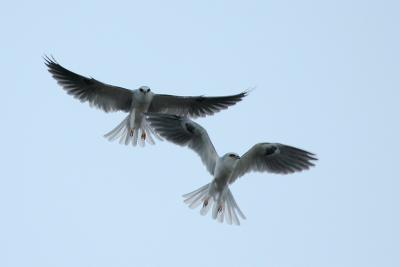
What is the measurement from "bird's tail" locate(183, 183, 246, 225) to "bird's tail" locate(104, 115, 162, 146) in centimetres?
172

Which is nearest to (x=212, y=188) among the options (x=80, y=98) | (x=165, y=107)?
(x=165, y=107)

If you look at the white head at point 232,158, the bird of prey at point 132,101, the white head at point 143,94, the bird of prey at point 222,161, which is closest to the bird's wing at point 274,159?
the bird of prey at point 222,161

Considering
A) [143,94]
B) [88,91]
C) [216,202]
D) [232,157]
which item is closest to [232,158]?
[232,157]

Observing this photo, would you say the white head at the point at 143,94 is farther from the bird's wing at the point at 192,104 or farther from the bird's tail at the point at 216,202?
the bird's tail at the point at 216,202

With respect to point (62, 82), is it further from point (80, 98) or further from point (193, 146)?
point (193, 146)

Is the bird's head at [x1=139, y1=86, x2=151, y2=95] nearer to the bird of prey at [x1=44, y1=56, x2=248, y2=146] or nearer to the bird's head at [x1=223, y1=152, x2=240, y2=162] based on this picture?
the bird of prey at [x1=44, y1=56, x2=248, y2=146]

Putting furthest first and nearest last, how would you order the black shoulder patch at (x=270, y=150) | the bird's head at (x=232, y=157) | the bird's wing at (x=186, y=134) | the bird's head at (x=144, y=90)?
the bird's head at (x=144, y=90) < the bird's wing at (x=186, y=134) < the black shoulder patch at (x=270, y=150) < the bird's head at (x=232, y=157)

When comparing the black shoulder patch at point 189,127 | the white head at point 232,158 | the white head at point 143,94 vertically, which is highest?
the white head at point 143,94

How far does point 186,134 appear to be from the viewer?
1191 cm

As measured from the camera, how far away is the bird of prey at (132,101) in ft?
41.6

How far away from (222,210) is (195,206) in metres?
0.35

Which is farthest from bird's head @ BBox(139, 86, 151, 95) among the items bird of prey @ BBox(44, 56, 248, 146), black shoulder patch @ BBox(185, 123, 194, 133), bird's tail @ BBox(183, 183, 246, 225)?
bird's tail @ BBox(183, 183, 246, 225)

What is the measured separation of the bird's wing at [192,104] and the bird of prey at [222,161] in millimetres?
658

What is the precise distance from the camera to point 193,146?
38.9 feet
